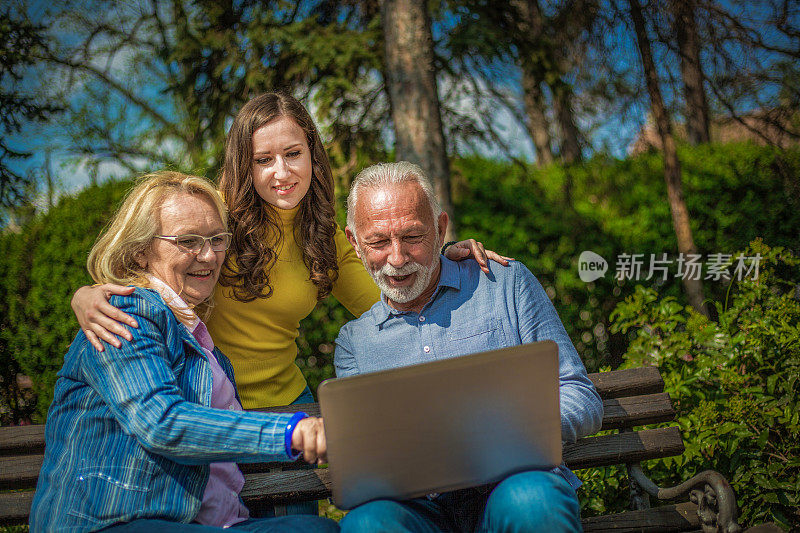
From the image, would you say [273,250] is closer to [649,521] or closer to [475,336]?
[475,336]

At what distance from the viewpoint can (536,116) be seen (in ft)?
23.8

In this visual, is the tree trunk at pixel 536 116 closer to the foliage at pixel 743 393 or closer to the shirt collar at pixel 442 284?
the foliage at pixel 743 393

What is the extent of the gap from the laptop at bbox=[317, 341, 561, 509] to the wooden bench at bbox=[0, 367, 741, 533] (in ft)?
3.10

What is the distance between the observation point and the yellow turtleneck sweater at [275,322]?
2.73 metres

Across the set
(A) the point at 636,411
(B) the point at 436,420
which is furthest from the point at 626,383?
(B) the point at 436,420

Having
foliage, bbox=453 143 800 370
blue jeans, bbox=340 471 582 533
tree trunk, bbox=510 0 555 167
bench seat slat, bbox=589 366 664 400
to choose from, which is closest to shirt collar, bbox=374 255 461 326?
blue jeans, bbox=340 471 582 533

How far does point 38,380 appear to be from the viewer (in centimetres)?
475

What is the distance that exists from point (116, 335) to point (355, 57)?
3.87 m

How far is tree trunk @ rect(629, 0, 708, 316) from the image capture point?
5031mm

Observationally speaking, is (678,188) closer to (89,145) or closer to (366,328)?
(366,328)

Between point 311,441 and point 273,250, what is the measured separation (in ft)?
4.17

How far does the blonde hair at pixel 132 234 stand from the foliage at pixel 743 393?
2483 mm

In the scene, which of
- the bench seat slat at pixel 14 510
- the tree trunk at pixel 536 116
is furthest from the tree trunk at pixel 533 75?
the bench seat slat at pixel 14 510

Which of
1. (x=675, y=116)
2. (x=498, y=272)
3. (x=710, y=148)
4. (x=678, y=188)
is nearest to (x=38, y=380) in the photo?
(x=498, y=272)
